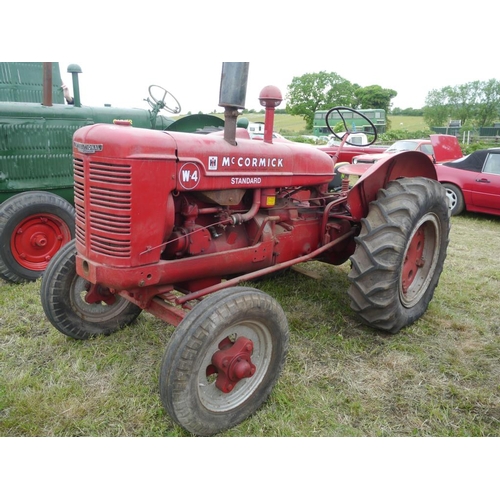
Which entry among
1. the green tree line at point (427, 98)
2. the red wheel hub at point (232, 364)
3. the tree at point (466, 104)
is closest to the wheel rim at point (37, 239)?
the red wheel hub at point (232, 364)

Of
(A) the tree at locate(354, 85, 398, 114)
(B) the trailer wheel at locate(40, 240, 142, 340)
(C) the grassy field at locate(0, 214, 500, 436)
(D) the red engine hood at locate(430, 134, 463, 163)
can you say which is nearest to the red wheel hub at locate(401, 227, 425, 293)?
(C) the grassy field at locate(0, 214, 500, 436)

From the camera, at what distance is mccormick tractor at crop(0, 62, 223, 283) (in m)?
3.93

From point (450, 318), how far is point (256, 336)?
2.01m

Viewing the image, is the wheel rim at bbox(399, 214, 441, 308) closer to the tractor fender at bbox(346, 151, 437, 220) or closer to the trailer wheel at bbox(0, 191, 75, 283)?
the tractor fender at bbox(346, 151, 437, 220)

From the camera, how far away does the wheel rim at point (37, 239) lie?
4004 mm

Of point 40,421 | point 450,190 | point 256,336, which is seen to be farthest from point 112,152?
point 450,190

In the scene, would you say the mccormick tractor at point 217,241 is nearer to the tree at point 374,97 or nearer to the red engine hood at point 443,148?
the red engine hood at point 443,148

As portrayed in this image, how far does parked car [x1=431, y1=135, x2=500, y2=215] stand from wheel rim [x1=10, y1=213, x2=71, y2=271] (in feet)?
21.1

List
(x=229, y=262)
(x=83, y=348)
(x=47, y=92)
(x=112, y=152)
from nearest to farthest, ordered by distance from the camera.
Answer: (x=112, y=152), (x=229, y=262), (x=83, y=348), (x=47, y=92)

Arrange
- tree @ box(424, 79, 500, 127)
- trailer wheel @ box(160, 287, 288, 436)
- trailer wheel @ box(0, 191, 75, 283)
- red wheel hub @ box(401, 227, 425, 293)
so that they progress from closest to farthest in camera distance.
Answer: trailer wheel @ box(160, 287, 288, 436) < red wheel hub @ box(401, 227, 425, 293) < trailer wheel @ box(0, 191, 75, 283) < tree @ box(424, 79, 500, 127)

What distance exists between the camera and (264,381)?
241 centimetres

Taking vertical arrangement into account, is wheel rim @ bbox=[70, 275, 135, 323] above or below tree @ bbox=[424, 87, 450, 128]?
below

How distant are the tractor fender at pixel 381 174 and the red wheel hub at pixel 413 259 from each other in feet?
1.54

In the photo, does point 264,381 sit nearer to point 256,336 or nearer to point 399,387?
point 256,336
